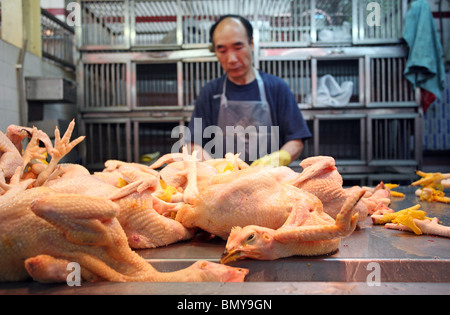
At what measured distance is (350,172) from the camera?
13.4 feet

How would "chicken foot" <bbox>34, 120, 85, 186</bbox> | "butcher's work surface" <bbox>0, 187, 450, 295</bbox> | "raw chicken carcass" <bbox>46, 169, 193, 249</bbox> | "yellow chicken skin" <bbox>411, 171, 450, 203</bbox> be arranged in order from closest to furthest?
1. "butcher's work surface" <bbox>0, 187, 450, 295</bbox>
2. "raw chicken carcass" <bbox>46, 169, 193, 249</bbox>
3. "chicken foot" <bbox>34, 120, 85, 186</bbox>
4. "yellow chicken skin" <bbox>411, 171, 450, 203</bbox>

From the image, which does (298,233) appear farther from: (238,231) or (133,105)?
(133,105)

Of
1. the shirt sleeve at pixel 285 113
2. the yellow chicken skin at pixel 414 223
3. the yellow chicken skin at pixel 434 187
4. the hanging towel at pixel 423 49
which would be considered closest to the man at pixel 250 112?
the shirt sleeve at pixel 285 113

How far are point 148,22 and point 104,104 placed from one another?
1235mm

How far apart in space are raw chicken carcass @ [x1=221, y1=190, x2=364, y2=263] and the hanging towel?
12.4 ft

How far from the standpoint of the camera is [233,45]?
282cm

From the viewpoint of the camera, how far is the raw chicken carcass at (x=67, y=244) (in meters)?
0.82

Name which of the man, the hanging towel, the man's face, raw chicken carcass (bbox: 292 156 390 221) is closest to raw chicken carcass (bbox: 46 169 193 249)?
raw chicken carcass (bbox: 292 156 390 221)

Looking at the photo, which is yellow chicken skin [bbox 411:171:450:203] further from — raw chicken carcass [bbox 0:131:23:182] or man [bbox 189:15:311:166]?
raw chicken carcass [bbox 0:131:23:182]

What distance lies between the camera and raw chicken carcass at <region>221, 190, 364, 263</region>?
0.95 m

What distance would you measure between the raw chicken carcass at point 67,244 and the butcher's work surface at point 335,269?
43 millimetres

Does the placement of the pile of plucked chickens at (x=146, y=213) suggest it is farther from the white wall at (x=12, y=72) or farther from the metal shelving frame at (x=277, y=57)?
the metal shelving frame at (x=277, y=57)

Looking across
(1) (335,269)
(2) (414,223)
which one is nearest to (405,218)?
(2) (414,223)
